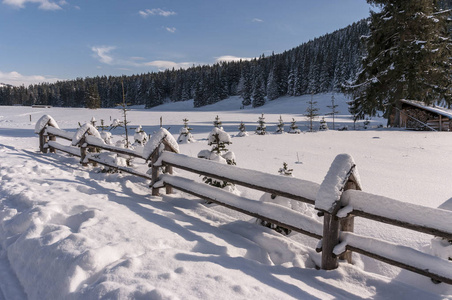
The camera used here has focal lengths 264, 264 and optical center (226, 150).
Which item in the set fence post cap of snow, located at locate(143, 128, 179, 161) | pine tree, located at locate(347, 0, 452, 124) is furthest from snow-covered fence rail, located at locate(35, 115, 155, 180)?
pine tree, located at locate(347, 0, 452, 124)

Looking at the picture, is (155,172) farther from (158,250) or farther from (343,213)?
(343,213)

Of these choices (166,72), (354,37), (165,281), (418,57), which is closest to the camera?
(165,281)

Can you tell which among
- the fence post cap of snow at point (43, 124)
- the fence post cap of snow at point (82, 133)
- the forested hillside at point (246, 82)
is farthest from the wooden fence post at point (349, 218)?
the forested hillside at point (246, 82)

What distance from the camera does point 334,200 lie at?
3023mm

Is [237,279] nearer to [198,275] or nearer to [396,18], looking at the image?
[198,275]

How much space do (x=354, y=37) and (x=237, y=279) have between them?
109m

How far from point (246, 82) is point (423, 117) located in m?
60.5

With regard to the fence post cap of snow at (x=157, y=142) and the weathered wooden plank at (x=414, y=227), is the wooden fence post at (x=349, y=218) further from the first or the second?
the fence post cap of snow at (x=157, y=142)

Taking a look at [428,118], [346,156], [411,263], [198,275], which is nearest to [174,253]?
[198,275]

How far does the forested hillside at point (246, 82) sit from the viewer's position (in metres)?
74.6

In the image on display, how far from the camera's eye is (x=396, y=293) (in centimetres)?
287

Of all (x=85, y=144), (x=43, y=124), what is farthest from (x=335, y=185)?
(x=43, y=124)

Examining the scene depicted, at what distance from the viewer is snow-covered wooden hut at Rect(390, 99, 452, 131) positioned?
21.3 metres

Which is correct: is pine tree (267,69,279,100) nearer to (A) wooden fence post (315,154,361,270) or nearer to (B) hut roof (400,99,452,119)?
(B) hut roof (400,99,452,119)
